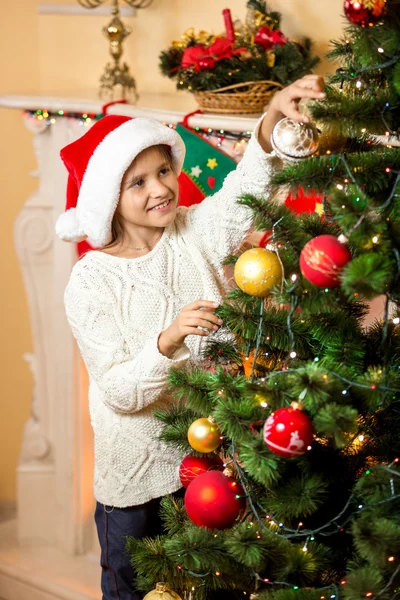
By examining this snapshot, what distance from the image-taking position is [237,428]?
3.05 ft

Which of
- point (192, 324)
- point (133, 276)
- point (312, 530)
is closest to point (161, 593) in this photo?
point (312, 530)

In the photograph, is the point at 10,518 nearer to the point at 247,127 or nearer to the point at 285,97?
the point at 247,127

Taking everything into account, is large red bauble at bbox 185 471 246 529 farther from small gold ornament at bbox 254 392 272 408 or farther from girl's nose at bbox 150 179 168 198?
girl's nose at bbox 150 179 168 198

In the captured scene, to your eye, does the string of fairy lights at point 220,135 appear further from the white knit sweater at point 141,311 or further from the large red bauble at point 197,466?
the large red bauble at point 197,466

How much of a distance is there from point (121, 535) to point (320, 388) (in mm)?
669

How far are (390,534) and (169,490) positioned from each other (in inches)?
22.8

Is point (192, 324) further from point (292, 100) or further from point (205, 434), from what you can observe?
point (292, 100)

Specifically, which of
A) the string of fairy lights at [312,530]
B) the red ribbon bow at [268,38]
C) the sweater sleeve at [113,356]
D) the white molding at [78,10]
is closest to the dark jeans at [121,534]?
the sweater sleeve at [113,356]

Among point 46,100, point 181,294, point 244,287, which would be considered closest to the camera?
point 244,287

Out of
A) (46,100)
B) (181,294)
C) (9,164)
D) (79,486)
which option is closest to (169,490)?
→ (181,294)

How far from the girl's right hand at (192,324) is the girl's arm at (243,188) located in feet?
0.47

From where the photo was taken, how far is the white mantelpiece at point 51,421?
79.4 inches

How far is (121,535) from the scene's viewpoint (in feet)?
4.57

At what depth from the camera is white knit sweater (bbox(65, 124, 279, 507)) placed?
127cm
